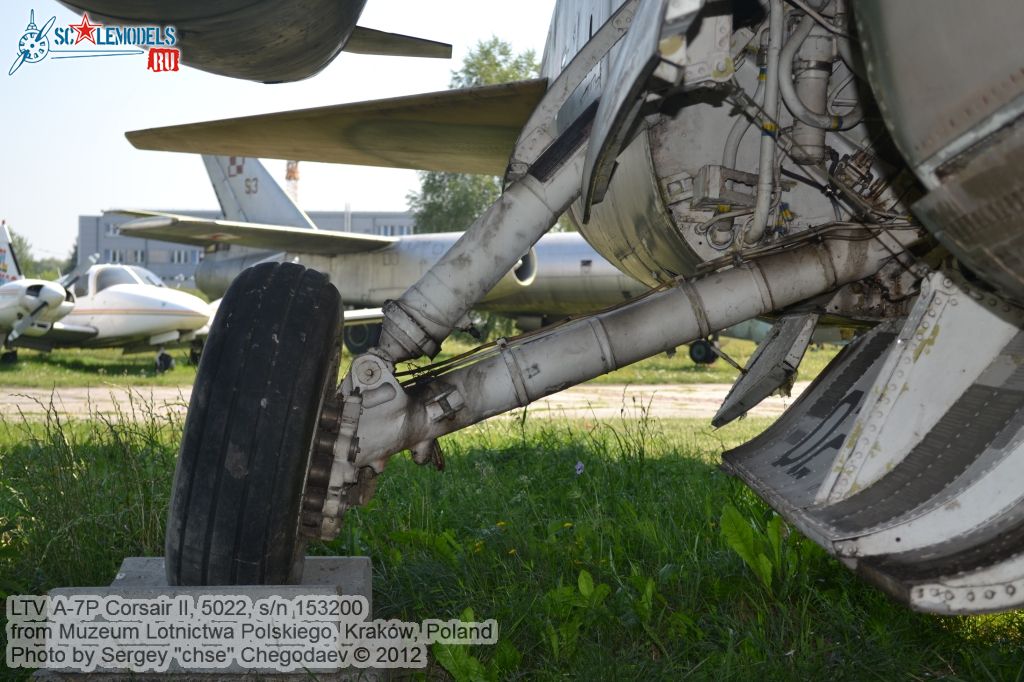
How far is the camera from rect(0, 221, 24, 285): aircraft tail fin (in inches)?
832

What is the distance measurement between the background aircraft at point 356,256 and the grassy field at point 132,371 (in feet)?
5.18

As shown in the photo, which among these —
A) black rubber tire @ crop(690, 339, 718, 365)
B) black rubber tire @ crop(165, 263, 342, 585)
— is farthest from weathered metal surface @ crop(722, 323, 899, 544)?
black rubber tire @ crop(690, 339, 718, 365)

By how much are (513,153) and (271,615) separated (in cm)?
157

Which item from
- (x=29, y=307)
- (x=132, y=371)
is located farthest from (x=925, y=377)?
(x=29, y=307)

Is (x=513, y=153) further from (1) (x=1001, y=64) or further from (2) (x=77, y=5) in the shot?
(1) (x=1001, y=64)

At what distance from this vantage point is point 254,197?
22359mm

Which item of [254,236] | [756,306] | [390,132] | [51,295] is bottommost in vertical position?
[756,306]

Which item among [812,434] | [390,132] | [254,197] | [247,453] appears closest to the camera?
[247,453]

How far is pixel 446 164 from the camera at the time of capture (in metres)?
5.52

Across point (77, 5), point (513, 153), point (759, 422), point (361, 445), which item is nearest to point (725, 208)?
point (513, 153)

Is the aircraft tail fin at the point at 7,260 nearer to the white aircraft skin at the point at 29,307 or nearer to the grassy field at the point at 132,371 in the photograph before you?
the grassy field at the point at 132,371

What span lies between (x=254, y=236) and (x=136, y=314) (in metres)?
2.74

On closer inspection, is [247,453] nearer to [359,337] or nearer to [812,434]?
[812,434]

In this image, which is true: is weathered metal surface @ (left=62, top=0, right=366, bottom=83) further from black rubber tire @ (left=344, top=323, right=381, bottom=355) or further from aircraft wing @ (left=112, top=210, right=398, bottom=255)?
black rubber tire @ (left=344, top=323, right=381, bottom=355)
